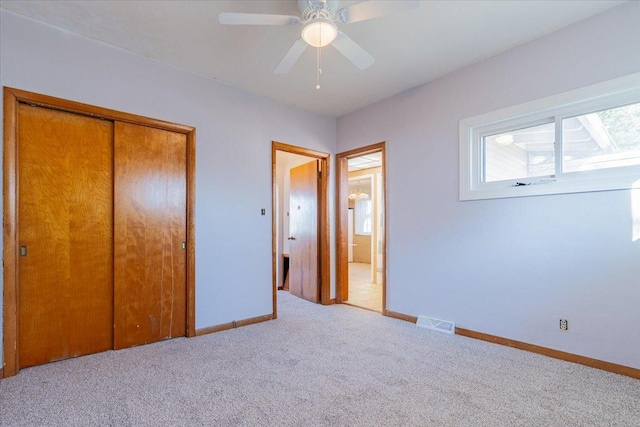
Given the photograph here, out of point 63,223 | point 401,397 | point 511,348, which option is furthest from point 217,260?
point 511,348

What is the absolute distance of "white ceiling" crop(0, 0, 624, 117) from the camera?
2.20 metres

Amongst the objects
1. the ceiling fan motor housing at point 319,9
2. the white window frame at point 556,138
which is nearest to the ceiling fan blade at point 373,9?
the ceiling fan motor housing at point 319,9

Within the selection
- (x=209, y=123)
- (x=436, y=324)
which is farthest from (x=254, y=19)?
(x=436, y=324)

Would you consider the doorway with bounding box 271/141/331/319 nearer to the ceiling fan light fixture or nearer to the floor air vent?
the floor air vent

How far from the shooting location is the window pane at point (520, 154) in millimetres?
2703

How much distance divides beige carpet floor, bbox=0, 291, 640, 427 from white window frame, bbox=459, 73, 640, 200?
1.39 m

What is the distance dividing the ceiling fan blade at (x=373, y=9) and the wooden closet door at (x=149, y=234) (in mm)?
2050

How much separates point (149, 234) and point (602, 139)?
389 centimetres

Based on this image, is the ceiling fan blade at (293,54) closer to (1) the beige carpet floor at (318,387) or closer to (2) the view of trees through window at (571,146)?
(2) the view of trees through window at (571,146)

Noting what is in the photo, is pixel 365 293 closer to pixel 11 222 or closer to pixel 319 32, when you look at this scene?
pixel 319 32

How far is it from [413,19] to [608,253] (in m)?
2.27

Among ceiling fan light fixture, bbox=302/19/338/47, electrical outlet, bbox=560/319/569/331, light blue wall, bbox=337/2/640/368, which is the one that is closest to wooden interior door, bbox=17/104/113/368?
ceiling fan light fixture, bbox=302/19/338/47

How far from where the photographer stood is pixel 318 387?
206 centimetres

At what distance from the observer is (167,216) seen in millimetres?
2980
